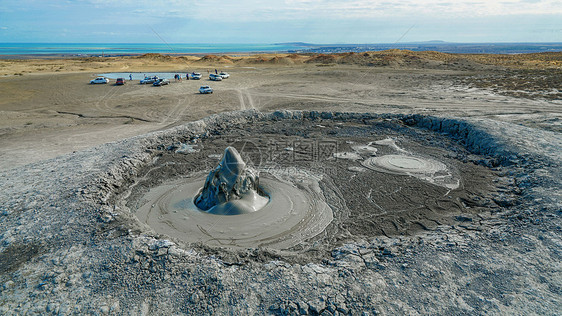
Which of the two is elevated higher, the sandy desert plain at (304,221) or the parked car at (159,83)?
the parked car at (159,83)

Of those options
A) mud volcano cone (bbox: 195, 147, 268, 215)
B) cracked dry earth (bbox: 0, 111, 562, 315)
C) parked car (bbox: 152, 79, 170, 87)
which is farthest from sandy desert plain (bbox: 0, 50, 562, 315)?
parked car (bbox: 152, 79, 170, 87)

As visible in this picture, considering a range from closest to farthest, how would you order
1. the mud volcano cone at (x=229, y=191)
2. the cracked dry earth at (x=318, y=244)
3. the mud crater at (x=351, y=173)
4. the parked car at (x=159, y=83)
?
the cracked dry earth at (x=318, y=244)
the mud crater at (x=351, y=173)
the mud volcano cone at (x=229, y=191)
the parked car at (x=159, y=83)

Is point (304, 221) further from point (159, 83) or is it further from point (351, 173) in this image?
point (159, 83)

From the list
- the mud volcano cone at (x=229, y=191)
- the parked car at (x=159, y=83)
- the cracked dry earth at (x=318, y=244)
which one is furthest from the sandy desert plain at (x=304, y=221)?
the parked car at (x=159, y=83)

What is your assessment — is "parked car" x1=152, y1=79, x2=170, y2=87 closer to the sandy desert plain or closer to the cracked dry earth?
Result: the sandy desert plain

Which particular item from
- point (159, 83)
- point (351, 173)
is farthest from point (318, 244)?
point (159, 83)

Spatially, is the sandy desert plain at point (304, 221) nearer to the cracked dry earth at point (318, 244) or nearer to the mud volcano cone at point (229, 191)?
the cracked dry earth at point (318, 244)

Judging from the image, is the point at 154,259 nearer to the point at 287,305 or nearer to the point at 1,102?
the point at 287,305
